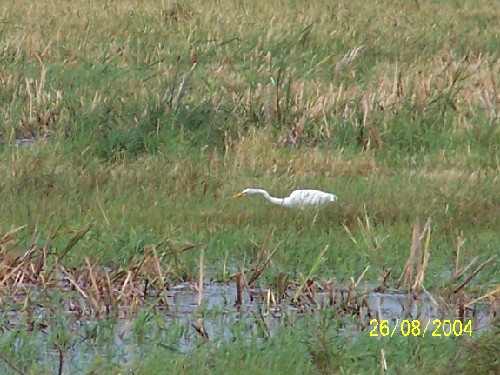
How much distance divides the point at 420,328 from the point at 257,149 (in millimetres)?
3464

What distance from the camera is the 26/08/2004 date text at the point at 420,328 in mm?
5438

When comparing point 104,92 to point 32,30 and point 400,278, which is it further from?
point 400,278

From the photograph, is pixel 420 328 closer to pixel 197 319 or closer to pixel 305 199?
pixel 197 319

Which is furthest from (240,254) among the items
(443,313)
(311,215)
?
(443,313)

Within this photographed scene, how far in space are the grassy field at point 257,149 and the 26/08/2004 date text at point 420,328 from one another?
128 millimetres

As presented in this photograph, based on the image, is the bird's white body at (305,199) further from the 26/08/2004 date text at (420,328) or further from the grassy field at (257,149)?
the 26/08/2004 date text at (420,328)

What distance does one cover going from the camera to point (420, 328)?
18.1 ft

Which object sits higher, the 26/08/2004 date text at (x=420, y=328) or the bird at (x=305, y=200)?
the 26/08/2004 date text at (x=420, y=328)

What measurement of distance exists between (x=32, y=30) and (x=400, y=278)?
7215 mm

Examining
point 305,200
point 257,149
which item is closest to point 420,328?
point 305,200

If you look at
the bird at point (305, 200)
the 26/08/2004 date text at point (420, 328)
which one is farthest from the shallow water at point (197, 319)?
the bird at point (305, 200)

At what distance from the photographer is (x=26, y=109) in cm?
962

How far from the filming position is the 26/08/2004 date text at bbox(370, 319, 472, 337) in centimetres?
544

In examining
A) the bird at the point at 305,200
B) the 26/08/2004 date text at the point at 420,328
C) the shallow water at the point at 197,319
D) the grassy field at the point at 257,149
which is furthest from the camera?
the bird at the point at 305,200
